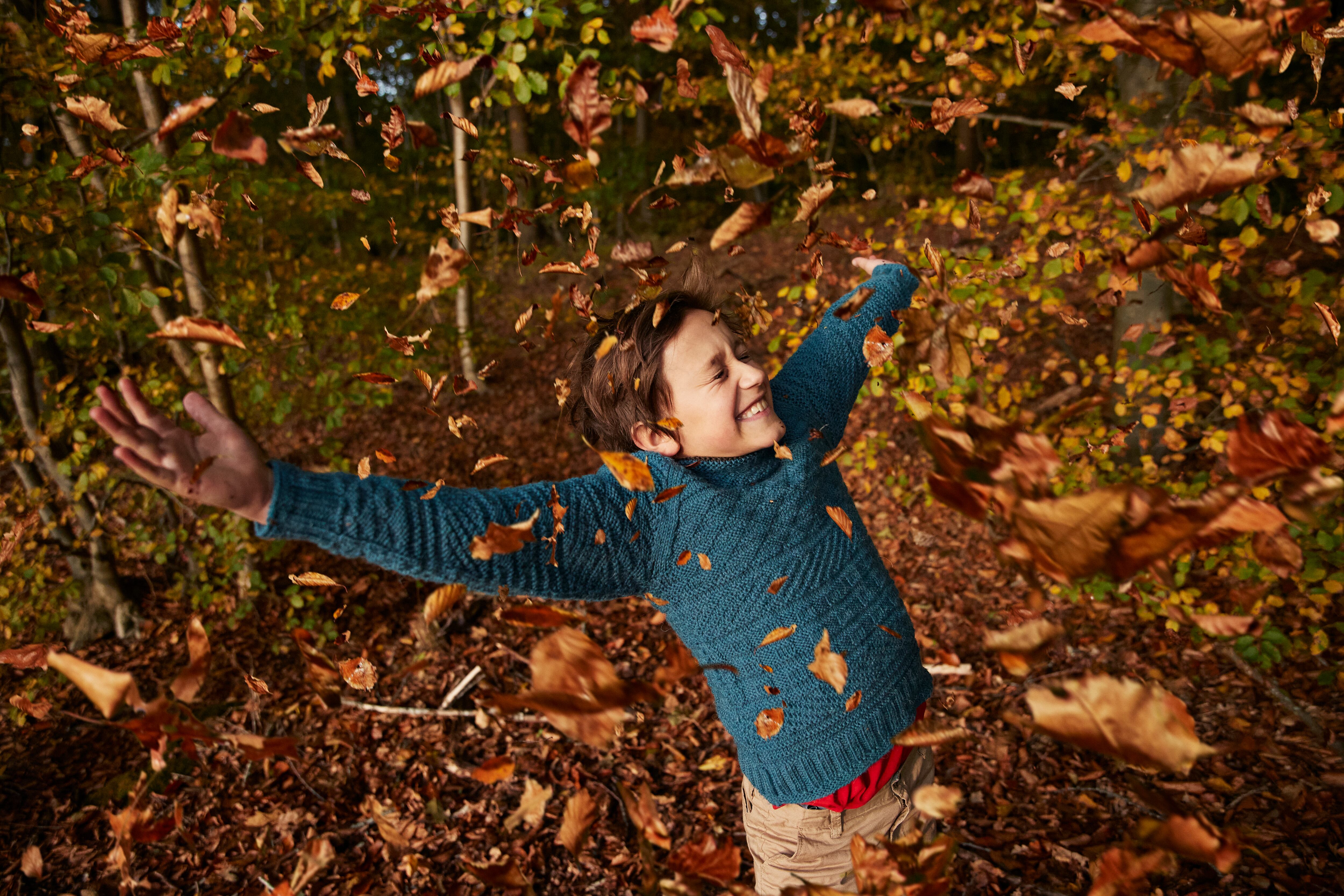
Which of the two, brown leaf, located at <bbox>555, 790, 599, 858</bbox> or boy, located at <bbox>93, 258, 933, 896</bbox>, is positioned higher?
boy, located at <bbox>93, 258, 933, 896</bbox>

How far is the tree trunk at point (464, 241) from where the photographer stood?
605cm

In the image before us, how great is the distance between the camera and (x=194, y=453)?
3.72 feet

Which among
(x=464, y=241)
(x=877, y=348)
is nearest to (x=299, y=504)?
(x=877, y=348)

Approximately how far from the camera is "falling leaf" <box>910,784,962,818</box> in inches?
51.8

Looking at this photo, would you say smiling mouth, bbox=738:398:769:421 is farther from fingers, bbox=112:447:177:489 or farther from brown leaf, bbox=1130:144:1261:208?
fingers, bbox=112:447:177:489

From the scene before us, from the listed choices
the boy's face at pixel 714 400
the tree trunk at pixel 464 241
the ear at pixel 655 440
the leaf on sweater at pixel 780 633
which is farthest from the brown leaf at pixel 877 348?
the tree trunk at pixel 464 241

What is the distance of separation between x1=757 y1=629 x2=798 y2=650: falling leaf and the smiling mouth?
1.61 ft

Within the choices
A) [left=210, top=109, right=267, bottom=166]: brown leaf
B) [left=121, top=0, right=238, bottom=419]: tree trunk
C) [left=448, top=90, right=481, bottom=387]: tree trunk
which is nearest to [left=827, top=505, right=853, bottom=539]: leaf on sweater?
[left=210, top=109, right=267, bottom=166]: brown leaf

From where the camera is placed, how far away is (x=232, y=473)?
44.9 inches

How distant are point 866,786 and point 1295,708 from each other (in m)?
2.22

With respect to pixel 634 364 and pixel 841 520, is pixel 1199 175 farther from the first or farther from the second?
pixel 634 364

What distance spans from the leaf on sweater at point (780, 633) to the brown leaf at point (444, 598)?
696 millimetres

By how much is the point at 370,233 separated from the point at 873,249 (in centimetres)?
1237

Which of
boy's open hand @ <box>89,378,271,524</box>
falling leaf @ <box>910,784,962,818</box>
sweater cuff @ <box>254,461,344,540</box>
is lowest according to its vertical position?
falling leaf @ <box>910,784,962,818</box>
